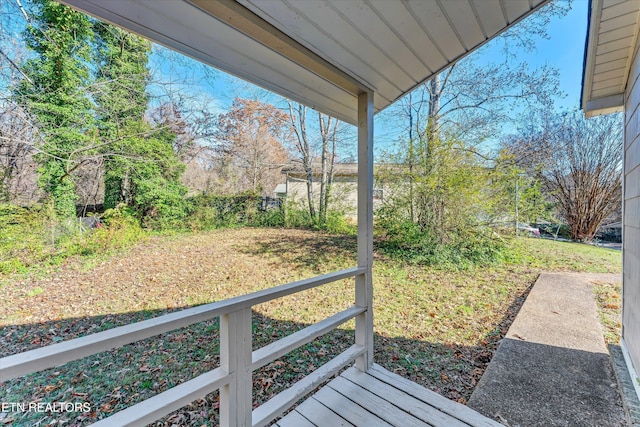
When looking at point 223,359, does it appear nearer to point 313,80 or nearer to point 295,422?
point 295,422

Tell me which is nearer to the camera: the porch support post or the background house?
the porch support post

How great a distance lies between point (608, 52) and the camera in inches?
72.6

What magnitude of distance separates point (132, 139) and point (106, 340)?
706cm

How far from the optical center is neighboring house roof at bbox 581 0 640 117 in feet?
4.96

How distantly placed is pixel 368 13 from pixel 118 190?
7.49 m

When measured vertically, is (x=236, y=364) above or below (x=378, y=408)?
above

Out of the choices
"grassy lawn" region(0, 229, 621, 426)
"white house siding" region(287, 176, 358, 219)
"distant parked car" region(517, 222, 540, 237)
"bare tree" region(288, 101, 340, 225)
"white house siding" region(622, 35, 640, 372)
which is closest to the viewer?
"white house siding" region(622, 35, 640, 372)

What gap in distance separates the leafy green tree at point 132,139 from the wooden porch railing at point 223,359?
660 centimetres

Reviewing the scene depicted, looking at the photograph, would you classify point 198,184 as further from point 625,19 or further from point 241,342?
point 625,19

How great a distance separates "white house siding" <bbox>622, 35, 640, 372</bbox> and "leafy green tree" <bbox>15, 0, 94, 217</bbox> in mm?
7897

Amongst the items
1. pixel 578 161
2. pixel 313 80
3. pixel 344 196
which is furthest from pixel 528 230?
pixel 313 80

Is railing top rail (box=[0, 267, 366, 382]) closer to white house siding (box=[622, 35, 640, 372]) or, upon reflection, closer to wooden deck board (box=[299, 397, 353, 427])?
wooden deck board (box=[299, 397, 353, 427])

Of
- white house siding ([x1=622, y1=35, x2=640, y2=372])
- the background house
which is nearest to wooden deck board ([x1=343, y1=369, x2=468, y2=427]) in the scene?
white house siding ([x1=622, y1=35, x2=640, y2=372])

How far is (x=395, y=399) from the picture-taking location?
5.37ft
